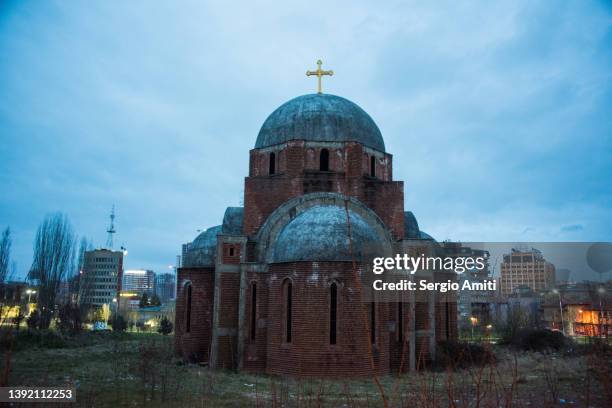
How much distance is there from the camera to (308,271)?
15.2 meters

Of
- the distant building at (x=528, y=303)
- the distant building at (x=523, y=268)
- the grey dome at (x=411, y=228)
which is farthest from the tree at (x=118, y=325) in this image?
the distant building at (x=528, y=303)

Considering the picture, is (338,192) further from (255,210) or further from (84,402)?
(84,402)

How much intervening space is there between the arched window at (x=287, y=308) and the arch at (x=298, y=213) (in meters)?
2.32

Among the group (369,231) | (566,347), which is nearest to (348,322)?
(369,231)

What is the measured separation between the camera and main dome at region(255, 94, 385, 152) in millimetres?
19797

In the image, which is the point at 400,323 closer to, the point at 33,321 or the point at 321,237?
the point at 321,237

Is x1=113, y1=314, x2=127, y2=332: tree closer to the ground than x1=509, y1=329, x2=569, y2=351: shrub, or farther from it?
closer to the ground

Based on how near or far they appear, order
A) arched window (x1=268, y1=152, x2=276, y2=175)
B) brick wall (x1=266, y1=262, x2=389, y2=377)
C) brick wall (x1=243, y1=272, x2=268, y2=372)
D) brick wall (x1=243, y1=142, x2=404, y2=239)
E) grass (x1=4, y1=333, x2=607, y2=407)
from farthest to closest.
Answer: arched window (x1=268, y1=152, x2=276, y2=175)
brick wall (x1=243, y1=142, x2=404, y2=239)
brick wall (x1=243, y1=272, x2=268, y2=372)
brick wall (x1=266, y1=262, x2=389, y2=377)
grass (x1=4, y1=333, x2=607, y2=407)

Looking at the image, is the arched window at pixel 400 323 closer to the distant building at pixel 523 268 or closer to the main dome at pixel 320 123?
the distant building at pixel 523 268

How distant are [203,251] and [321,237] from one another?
7101 millimetres

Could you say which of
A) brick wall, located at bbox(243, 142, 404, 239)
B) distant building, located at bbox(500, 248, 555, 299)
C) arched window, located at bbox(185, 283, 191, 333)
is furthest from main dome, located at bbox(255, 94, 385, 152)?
distant building, located at bbox(500, 248, 555, 299)

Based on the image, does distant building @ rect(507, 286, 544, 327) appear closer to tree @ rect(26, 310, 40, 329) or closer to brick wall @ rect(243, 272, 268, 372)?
brick wall @ rect(243, 272, 268, 372)

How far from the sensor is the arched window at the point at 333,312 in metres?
14.9

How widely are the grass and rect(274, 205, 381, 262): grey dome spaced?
143 inches
